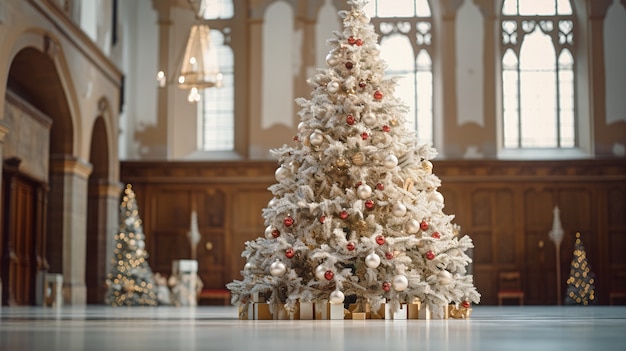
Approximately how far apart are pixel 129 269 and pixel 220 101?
515 cm

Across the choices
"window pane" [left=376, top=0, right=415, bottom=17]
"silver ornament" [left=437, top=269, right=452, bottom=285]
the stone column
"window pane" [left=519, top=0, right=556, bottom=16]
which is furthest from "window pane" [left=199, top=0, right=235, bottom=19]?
"silver ornament" [left=437, top=269, right=452, bottom=285]

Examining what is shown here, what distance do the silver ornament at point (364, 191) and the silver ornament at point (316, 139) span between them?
58 centimetres

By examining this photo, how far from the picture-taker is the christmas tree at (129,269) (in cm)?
2042

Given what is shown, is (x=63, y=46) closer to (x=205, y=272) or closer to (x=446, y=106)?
(x=205, y=272)

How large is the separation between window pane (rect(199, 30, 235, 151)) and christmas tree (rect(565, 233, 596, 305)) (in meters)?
7.69

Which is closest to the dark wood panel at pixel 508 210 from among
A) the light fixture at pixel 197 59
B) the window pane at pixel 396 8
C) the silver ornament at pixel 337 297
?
the window pane at pixel 396 8

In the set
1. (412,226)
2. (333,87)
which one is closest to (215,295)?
(333,87)

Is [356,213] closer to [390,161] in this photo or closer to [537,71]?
[390,161]

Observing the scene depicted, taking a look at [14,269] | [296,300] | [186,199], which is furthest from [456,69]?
[296,300]

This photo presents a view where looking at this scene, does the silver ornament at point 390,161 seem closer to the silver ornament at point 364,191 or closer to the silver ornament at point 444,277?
the silver ornament at point 364,191

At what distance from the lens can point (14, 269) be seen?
18.0 metres

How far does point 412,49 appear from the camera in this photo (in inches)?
954

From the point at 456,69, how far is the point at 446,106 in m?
0.84

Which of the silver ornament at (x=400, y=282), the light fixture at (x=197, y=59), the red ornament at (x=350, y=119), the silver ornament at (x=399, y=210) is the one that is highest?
the light fixture at (x=197, y=59)
